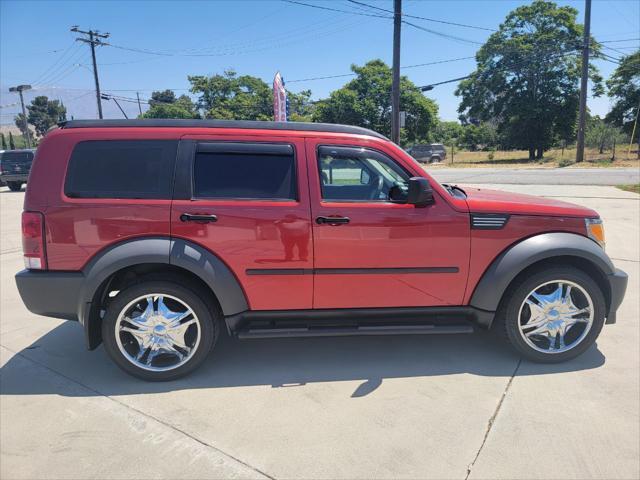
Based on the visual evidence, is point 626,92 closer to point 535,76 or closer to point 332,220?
point 535,76

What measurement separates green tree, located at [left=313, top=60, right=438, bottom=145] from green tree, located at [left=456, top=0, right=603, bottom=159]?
5.54m

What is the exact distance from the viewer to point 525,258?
10.7 feet

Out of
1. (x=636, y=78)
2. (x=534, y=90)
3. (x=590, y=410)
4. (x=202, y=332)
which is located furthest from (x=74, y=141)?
(x=636, y=78)

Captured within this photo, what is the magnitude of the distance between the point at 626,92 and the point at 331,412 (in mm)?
46835

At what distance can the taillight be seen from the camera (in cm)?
309

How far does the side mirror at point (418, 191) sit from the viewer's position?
3.13 metres

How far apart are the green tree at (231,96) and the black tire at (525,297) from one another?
5397 cm

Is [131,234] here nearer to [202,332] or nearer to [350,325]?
[202,332]

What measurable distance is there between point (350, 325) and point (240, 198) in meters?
1.26

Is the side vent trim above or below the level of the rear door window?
below

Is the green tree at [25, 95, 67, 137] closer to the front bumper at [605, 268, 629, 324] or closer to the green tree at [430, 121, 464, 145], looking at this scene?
the green tree at [430, 121, 464, 145]

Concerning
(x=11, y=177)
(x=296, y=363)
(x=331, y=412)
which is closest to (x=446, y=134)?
(x=11, y=177)

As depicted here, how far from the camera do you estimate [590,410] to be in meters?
2.84

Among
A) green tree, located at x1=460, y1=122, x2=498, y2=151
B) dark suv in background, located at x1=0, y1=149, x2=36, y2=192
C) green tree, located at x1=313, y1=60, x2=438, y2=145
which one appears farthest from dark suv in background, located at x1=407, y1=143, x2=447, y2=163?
dark suv in background, located at x1=0, y1=149, x2=36, y2=192
